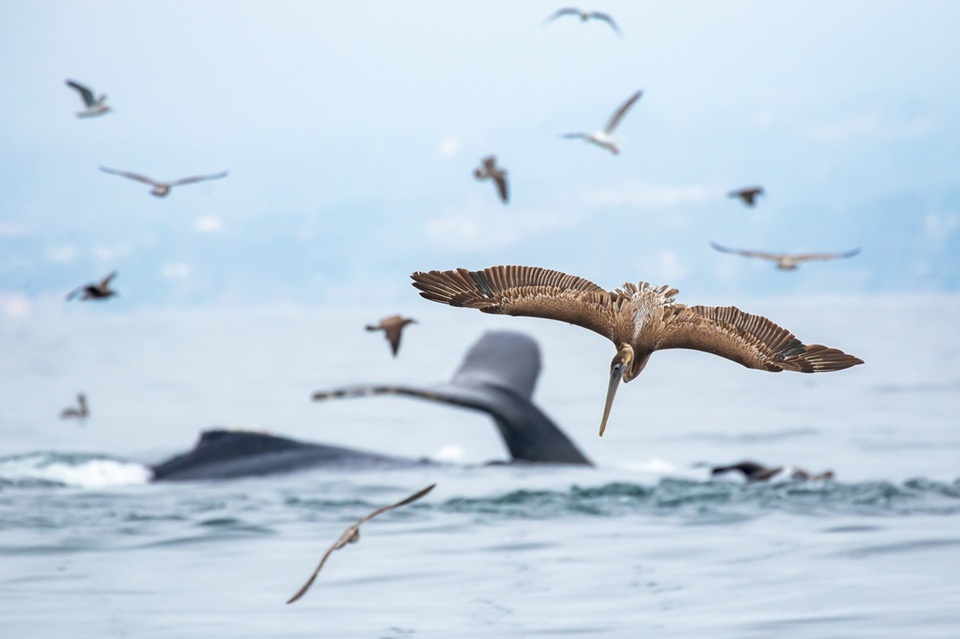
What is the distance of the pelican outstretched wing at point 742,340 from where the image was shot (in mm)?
6531

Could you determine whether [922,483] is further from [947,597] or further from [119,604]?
[119,604]

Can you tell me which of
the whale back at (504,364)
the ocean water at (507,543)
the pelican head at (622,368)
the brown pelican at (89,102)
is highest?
the brown pelican at (89,102)

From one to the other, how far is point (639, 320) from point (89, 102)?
→ 11637 millimetres

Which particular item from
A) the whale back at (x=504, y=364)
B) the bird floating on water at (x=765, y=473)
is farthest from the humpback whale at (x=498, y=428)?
the bird floating on water at (x=765, y=473)

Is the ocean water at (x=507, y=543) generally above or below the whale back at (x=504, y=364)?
below

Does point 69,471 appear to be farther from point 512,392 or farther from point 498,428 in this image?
point 512,392

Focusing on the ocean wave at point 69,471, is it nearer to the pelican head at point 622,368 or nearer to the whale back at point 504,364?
the whale back at point 504,364

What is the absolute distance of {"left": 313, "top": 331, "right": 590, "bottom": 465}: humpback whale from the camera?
15430 mm

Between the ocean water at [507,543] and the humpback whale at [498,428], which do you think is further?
the humpback whale at [498,428]

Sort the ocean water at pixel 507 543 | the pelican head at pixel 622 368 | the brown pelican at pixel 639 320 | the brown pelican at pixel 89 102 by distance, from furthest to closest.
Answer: the brown pelican at pixel 89 102, the ocean water at pixel 507 543, the brown pelican at pixel 639 320, the pelican head at pixel 622 368

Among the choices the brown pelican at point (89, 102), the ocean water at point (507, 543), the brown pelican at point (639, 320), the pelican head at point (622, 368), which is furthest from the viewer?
the brown pelican at point (89, 102)

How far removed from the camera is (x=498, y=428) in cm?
1619

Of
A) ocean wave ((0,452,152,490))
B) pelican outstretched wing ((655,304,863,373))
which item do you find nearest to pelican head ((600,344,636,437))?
pelican outstretched wing ((655,304,863,373))

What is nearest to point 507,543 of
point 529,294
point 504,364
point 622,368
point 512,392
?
point 512,392
